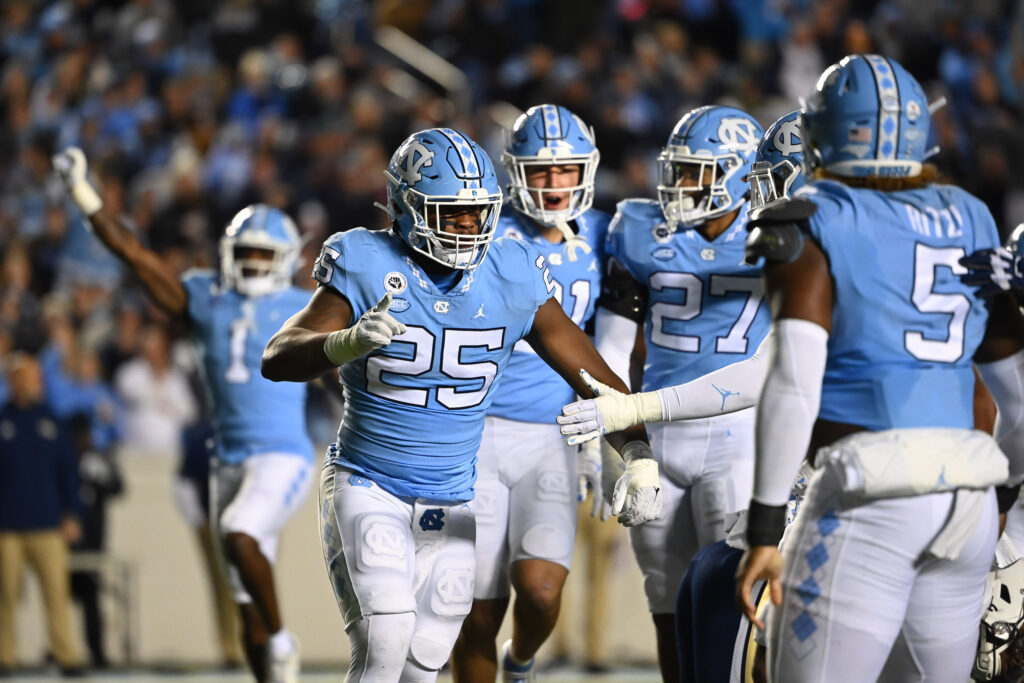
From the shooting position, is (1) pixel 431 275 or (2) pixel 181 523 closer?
(1) pixel 431 275

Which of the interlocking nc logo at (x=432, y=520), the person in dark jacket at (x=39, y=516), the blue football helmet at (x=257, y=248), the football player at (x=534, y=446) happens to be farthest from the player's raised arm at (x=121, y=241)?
the interlocking nc logo at (x=432, y=520)

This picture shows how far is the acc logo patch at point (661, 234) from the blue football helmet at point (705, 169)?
0.03 metres

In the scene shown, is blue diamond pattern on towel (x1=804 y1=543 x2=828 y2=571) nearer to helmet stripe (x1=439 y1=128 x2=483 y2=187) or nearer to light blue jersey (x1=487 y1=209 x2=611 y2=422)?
helmet stripe (x1=439 y1=128 x2=483 y2=187)

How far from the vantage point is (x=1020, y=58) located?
9617mm

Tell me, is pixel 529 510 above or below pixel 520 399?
below

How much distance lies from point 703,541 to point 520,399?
0.79 m

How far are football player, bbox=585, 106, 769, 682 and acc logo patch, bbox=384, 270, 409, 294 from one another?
1.15 meters

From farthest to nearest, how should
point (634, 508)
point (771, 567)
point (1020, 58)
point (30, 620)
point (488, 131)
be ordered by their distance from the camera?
1. point (488, 131)
2. point (1020, 58)
3. point (30, 620)
4. point (634, 508)
5. point (771, 567)

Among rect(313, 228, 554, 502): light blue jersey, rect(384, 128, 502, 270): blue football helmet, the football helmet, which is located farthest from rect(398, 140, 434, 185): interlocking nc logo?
the football helmet

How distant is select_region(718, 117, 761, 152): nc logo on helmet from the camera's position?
4848mm

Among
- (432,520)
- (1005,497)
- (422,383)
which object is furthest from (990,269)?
(432,520)

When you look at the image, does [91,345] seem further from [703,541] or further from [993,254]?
[993,254]

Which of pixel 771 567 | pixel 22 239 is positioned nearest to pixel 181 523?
pixel 22 239

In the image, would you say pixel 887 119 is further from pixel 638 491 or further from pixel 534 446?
pixel 534 446
